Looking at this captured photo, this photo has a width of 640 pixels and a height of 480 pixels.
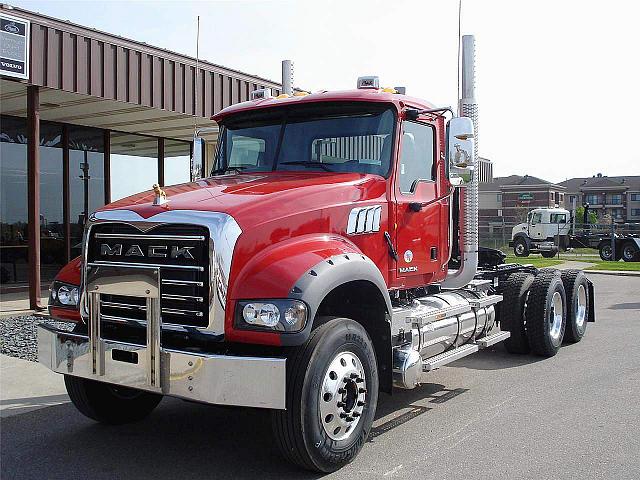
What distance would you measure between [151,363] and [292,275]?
1010mm

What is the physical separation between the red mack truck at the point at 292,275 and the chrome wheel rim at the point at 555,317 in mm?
2103

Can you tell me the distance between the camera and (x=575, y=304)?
895 centimetres

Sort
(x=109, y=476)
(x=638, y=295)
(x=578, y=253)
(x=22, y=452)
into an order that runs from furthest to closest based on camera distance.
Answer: (x=578, y=253) → (x=638, y=295) → (x=22, y=452) → (x=109, y=476)

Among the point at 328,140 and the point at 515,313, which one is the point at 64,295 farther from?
the point at 515,313

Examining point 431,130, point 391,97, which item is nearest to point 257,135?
point 391,97

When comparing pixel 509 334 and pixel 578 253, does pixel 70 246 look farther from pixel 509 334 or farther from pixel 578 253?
pixel 578 253

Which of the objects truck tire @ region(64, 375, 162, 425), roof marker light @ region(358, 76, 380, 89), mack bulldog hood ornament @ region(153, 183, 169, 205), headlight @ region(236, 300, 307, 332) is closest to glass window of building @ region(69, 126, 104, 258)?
truck tire @ region(64, 375, 162, 425)

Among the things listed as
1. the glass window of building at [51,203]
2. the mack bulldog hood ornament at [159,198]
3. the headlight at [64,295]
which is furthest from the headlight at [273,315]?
the glass window of building at [51,203]

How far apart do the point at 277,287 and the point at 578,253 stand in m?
35.3

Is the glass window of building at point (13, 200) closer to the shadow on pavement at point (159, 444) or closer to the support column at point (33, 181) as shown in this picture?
the support column at point (33, 181)

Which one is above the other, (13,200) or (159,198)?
(13,200)

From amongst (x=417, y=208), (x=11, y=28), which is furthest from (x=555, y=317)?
(x=11, y=28)

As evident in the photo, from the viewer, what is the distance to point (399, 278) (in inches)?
222

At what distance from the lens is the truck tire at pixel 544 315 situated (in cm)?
792
